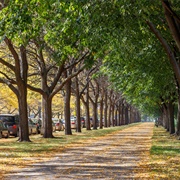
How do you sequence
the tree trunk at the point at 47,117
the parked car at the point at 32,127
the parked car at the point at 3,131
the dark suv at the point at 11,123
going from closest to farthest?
the tree trunk at the point at 47,117 < the parked car at the point at 3,131 < the dark suv at the point at 11,123 < the parked car at the point at 32,127

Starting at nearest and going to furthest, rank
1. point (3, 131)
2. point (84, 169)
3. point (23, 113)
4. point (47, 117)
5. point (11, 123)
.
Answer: point (84, 169)
point (23, 113)
point (47, 117)
point (3, 131)
point (11, 123)

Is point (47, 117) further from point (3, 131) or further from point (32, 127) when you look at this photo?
point (32, 127)

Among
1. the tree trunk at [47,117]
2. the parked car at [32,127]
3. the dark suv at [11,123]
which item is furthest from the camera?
the parked car at [32,127]

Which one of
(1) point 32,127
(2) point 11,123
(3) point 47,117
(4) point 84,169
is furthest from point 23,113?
(1) point 32,127

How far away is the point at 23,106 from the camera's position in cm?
2466

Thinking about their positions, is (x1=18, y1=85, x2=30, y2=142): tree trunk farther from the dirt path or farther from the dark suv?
the dirt path

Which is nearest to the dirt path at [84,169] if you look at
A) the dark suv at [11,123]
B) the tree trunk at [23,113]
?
the tree trunk at [23,113]

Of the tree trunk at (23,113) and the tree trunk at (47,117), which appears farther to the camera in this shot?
the tree trunk at (47,117)

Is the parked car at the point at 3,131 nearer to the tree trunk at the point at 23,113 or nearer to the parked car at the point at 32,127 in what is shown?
the parked car at the point at 32,127

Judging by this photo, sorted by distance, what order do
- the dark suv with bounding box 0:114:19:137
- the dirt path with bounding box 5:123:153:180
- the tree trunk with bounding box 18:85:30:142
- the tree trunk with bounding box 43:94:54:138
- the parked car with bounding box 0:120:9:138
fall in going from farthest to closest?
the dark suv with bounding box 0:114:19:137
the parked car with bounding box 0:120:9:138
the tree trunk with bounding box 43:94:54:138
the tree trunk with bounding box 18:85:30:142
the dirt path with bounding box 5:123:153:180

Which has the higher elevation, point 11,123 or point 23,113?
point 23,113

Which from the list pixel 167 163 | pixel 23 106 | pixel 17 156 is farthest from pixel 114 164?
pixel 23 106

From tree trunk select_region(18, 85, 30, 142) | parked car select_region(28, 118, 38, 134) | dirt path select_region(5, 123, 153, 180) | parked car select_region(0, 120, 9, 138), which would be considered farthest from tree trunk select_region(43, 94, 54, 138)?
dirt path select_region(5, 123, 153, 180)

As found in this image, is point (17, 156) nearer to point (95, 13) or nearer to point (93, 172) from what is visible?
point (93, 172)
